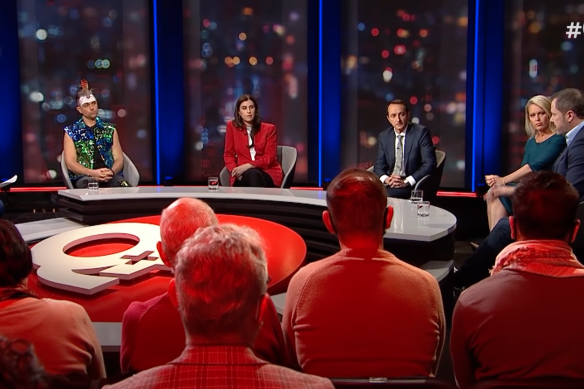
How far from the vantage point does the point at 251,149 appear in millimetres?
5570

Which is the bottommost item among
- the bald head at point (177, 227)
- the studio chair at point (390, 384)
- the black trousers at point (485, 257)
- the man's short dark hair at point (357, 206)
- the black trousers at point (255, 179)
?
the black trousers at point (485, 257)

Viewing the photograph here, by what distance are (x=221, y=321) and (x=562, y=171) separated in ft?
11.2

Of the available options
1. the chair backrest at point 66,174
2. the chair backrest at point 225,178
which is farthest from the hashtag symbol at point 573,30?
the chair backrest at point 66,174

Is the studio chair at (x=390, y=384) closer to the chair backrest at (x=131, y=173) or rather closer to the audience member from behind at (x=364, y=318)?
the audience member from behind at (x=364, y=318)

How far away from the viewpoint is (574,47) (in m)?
6.11

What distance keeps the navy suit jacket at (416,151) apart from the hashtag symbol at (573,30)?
7.16 ft

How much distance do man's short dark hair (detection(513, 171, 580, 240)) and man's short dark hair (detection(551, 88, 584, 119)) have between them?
243 centimetres

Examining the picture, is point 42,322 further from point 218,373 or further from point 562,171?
point 562,171

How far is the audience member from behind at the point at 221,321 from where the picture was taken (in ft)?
3.02

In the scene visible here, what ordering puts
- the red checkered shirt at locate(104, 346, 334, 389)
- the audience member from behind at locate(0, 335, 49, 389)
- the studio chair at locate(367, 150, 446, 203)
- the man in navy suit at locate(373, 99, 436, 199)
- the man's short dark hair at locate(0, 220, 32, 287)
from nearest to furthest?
the audience member from behind at locate(0, 335, 49, 389) < the red checkered shirt at locate(104, 346, 334, 389) < the man's short dark hair at locate(0, 220, 32, 287) < the studio chair at locate(367, 150, 446, 203) < the man in navy suit at locate(373, 99, 436, 199)

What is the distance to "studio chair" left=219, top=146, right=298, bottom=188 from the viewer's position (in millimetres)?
5457

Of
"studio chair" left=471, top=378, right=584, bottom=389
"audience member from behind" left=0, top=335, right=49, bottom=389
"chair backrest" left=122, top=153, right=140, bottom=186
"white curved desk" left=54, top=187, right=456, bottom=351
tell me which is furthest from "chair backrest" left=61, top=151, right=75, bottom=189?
"audience member from behind" left=0, top=335, right=49, bottom=389

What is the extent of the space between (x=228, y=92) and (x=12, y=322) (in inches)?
238

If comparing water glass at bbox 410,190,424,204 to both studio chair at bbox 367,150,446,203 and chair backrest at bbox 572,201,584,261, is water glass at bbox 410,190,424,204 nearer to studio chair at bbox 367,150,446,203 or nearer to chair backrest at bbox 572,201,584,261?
chair backrest at bbox 572,201,584,261
